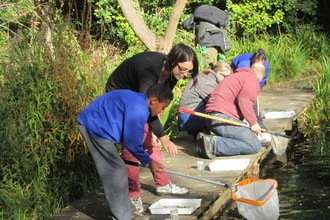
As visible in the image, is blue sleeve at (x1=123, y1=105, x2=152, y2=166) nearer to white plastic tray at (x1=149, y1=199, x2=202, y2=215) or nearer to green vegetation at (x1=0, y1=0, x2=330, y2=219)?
white plastic tray at (x1=149, y1=199, x2=202, y2=215)

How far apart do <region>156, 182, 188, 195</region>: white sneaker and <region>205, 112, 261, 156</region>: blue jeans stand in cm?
134

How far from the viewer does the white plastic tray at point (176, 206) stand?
13.2 feet

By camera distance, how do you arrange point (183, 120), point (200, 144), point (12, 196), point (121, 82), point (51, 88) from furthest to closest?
point (183, 120) < point (200, 144) < point (51, 88) < point (12, 196) < point (121, 82)

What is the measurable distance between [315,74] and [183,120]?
6.00 m

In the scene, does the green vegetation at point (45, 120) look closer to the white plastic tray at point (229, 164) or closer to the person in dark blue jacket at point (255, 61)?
the white plastic tray at point (229, 164)

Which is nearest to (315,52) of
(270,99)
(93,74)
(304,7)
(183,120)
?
(304,7)

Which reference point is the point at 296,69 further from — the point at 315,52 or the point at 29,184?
the point at 29,184

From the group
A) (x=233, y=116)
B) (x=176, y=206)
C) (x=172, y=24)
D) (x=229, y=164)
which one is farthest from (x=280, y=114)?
(x=176, y=206)

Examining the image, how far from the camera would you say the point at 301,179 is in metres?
6.04

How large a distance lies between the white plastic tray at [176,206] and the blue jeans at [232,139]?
163 cm

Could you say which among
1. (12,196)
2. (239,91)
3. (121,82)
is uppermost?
(121,82)

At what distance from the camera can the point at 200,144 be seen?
5.78 meters

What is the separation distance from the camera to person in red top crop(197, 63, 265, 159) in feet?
19.1

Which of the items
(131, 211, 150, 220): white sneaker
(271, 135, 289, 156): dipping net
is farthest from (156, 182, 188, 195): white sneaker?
(271, 135, 289, 156): dipping net
